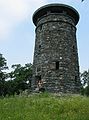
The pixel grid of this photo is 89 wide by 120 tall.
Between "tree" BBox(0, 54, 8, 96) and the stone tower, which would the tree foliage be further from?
the stone tower

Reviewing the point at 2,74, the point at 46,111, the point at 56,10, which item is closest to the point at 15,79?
the point at 2,74

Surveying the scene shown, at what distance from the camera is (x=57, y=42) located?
25781mm

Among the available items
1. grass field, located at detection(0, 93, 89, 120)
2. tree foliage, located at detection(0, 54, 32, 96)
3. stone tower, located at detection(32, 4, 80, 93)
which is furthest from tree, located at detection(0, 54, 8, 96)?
grass field, located at detection(0, 93, 89, 120)

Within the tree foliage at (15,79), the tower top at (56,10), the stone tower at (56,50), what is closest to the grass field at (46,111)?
the stone tower at (56,50)

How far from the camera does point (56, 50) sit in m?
25.5

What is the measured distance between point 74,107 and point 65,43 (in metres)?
11.7

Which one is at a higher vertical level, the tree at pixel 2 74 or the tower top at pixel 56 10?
the tower top at pixel 56 10

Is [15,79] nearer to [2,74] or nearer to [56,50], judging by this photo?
[2,74]

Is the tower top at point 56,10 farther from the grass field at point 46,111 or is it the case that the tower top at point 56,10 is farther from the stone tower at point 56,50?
the grass field at point 46,111

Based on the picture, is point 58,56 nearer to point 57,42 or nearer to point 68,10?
point 57,42

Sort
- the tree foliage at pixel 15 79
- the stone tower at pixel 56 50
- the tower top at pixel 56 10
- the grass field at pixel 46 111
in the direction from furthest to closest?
the tree foliage at pixel 15 79 → the tower top at pixel 56 10 → the stone tower at pixel 56 50 → the grass field at pixel 46 111

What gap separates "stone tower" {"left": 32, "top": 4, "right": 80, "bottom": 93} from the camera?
2462cm

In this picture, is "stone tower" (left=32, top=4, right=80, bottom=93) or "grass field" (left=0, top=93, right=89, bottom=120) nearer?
"grass field" (left=0, top=93, right=89, bottom=120)

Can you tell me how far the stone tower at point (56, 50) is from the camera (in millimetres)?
24625
